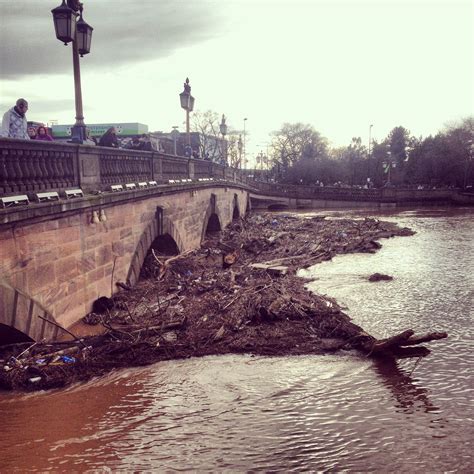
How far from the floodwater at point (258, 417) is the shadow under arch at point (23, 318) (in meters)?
0.97

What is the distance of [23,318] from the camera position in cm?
751

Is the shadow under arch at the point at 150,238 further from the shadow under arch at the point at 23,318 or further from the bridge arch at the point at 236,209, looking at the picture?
the bridge arch at the point at 236,209

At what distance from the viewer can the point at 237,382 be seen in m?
7.91

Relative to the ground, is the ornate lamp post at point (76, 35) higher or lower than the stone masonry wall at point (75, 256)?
higher

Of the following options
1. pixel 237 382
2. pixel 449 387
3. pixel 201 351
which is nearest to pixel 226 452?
pixel 237 382

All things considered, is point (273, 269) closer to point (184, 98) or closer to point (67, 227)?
point (184, 98)

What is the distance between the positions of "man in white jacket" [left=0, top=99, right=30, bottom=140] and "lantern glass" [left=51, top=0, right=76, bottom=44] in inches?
62.1

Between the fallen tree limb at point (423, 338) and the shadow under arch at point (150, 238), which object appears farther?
the shadow under arch at point (150, 238)

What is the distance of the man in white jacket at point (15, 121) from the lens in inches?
332

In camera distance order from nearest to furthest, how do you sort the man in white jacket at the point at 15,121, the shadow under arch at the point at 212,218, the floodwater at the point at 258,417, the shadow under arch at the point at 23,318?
1. the floodwater at the point at 258,417
2. the shadow under arch at the point at 23,318
3. the man in white jacket at the point at 15,121
4. the shadow under arch at the point at 212,218

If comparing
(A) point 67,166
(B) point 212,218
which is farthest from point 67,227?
(B) point 212,218

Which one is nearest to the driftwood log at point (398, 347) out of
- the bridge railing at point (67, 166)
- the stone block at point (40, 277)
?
the stone block at point (40, 277)

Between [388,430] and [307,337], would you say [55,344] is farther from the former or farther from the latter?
[388,430]

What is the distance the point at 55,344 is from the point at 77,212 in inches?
96.8
